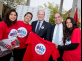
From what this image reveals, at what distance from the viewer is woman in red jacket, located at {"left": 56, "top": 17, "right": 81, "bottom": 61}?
5.42ft

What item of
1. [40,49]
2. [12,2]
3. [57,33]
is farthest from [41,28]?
[12,2]

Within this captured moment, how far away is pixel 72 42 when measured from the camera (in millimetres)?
1706

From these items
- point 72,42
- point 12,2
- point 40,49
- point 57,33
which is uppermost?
point 12,2

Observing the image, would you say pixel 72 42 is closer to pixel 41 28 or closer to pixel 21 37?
pixel 41 28

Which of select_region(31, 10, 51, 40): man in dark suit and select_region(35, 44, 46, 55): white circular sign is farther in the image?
select_region(31, 10, 51, 40): man in dark suit

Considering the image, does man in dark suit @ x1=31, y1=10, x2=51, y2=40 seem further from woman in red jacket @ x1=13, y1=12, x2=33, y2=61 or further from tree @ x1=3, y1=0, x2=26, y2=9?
tree @ x1=3, y1=0, x2=26, y2=9

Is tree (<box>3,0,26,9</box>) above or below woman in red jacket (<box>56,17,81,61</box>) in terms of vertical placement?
above

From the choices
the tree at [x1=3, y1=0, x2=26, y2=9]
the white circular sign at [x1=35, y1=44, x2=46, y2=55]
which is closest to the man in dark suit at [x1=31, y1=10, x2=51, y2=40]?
the white circular sign at [x1=35, y1=44, x2=46, y2=55]

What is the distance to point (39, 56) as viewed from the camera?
2076 mm

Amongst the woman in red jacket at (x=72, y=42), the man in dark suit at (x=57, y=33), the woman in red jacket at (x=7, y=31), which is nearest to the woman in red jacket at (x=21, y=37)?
the woman in red jacket at (x=7, y=31)

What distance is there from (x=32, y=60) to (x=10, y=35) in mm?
999

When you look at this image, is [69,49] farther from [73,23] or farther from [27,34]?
[27,34]

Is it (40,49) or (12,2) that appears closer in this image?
(40,49)

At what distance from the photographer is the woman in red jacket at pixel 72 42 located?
1.65m
